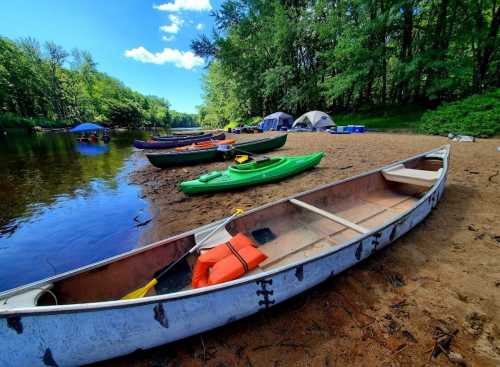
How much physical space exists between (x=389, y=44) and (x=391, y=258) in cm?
2554

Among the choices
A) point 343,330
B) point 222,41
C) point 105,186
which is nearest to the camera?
point 343,330

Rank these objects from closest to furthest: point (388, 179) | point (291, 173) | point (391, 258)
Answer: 1. point (391, 258)
2. point (388, 179)
3. point (291, 173)

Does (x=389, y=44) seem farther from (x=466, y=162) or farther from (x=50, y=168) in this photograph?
(x=50, y=168)

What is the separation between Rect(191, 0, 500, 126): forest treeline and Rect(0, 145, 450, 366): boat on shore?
18.5 metres

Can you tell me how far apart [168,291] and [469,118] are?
698 inches

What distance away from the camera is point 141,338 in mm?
1697

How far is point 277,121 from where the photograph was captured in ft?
83.4

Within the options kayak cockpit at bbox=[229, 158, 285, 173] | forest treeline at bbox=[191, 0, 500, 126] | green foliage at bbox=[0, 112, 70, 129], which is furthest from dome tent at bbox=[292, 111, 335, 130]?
green foliage at bbox=[0, 112, 70, 129]

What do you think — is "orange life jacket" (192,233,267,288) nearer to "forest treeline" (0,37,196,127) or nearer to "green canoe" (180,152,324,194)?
"green canoe" (180,152,324,194)

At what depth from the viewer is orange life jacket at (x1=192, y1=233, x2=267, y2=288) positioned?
2.21 metres

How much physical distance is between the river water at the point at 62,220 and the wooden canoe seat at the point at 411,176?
569 cm

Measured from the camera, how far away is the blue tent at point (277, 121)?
1002 inches

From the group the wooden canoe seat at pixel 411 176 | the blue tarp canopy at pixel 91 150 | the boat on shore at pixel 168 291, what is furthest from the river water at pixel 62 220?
the blue tarp canopy at pixel 91 150

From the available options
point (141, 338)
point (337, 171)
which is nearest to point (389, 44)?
point (337, 171)
